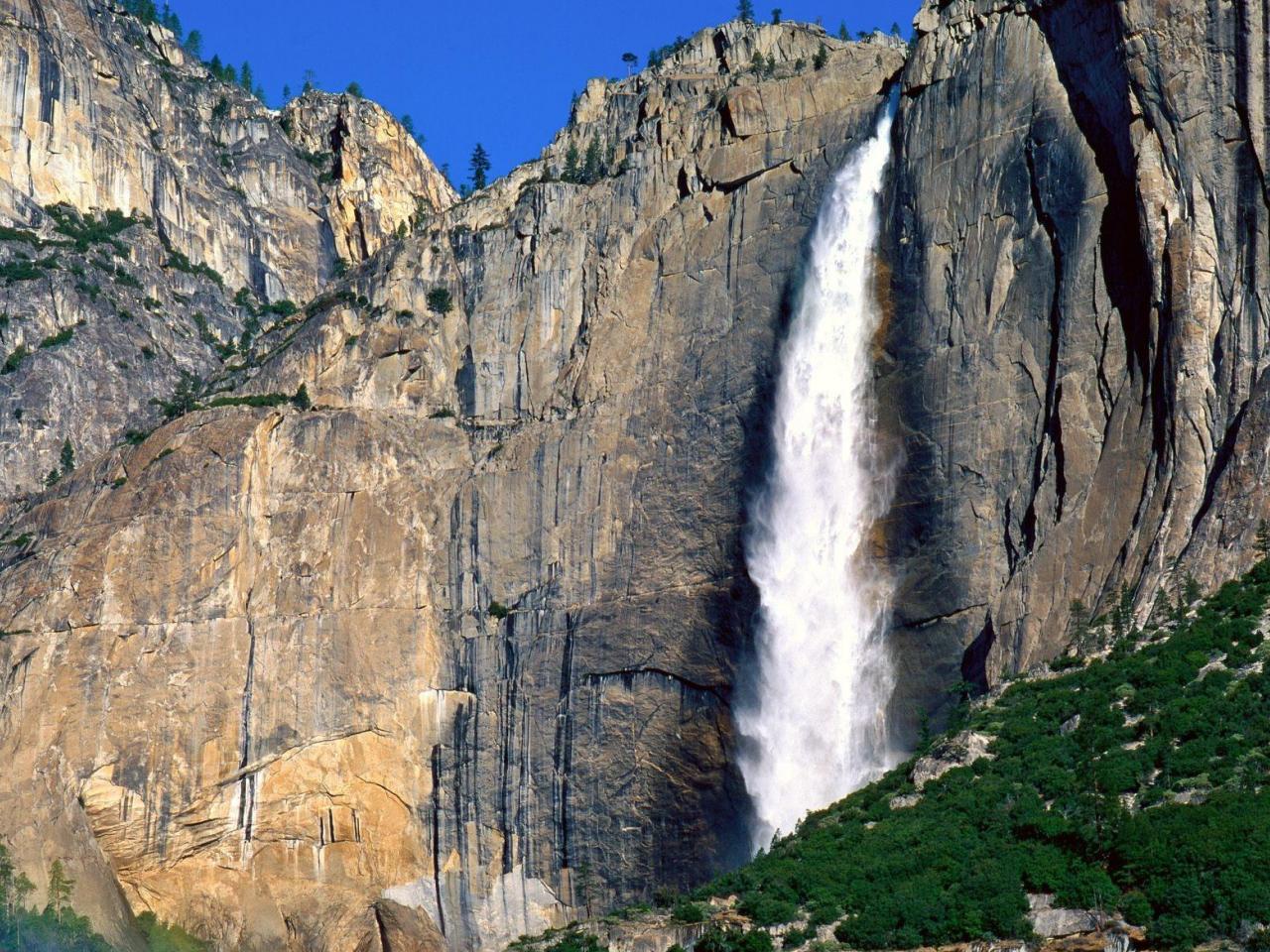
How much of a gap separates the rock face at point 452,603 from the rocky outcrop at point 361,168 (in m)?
40.5

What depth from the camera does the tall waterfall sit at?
260 ft

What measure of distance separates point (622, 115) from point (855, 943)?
48860 mm

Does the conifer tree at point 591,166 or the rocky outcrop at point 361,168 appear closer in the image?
the conifer tree at point 591,166

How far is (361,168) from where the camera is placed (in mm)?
134625

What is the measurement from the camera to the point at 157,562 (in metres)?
89.0

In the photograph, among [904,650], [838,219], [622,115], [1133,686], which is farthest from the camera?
[622,115]

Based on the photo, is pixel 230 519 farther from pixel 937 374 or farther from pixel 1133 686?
pixel 1133 686

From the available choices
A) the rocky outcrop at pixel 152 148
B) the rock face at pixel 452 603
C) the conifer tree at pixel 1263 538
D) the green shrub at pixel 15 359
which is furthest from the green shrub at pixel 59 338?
the conifer tree at pixel 1263 538

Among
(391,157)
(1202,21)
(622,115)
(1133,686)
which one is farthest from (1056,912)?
(391,157)

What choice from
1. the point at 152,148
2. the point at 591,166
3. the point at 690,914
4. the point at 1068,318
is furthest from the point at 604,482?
the point at 152,148

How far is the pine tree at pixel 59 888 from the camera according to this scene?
83188mm

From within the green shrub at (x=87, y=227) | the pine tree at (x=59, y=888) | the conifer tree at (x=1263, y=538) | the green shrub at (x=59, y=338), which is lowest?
the pine tree at (x=59, y=888)

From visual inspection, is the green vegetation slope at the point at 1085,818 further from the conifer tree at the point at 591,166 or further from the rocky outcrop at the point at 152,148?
the rocky outcrop at the point at 152,148

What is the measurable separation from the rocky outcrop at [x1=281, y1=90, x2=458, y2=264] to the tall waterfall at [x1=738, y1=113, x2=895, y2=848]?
50.1m
